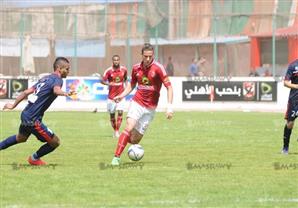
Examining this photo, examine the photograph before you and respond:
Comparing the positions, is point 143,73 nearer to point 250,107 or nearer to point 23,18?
point 250,107

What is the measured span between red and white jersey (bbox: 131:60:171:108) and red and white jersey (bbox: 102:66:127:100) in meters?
8.23

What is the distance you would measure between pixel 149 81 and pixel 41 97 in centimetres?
195

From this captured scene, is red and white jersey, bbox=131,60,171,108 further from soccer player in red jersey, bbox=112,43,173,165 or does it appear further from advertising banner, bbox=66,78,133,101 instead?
advertising banner, bbox=66,78,133,101

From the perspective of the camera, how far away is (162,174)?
42.2 feet

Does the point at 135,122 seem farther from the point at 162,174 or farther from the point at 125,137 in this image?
the point at 162,174

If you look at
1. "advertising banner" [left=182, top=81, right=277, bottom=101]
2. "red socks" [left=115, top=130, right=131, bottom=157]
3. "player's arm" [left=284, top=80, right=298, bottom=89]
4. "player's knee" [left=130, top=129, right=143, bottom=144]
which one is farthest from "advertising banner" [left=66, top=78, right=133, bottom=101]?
"red socks" [left=115, top=130, right=131, bottom=157]

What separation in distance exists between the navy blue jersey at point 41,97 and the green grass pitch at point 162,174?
2.81ft

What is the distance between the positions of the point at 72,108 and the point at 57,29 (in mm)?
4601

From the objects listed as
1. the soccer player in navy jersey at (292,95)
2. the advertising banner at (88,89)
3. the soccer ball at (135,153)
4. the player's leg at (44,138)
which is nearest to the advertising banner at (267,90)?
the advertising banner at (88,89)

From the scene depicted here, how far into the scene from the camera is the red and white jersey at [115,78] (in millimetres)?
22859

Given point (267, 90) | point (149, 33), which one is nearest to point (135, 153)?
point (267, 90)

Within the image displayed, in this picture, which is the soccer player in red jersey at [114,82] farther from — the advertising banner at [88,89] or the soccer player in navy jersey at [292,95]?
the advertising banner at [88,89]

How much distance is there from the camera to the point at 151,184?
11617 millimetres

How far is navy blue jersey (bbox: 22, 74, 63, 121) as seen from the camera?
13.6 metres
